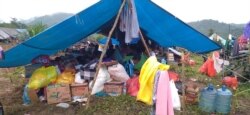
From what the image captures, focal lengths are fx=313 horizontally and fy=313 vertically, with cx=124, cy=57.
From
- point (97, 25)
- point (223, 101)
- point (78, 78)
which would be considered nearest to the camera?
point (223, 101)

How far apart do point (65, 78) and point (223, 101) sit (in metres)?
3.13

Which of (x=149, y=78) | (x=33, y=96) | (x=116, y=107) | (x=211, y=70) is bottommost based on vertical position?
(x=116, y=107)

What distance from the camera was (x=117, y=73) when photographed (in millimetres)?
6449

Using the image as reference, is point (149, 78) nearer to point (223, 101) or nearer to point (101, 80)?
point (223, 101)

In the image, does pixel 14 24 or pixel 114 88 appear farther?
pixel 14 24

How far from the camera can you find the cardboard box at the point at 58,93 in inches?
234

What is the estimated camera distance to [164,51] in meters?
9.61

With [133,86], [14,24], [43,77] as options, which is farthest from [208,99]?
[14,24]

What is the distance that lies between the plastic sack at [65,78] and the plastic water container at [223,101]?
2916 mm

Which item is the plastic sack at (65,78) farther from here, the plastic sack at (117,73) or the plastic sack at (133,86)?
the plastic sack at (133,86)

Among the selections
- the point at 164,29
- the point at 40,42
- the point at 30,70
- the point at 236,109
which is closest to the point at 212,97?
the point at 236,109

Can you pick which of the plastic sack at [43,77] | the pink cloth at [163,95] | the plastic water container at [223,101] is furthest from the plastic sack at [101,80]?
the pink cloth at [163,95]

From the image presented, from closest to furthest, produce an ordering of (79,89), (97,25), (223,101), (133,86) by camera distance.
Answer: (223,101) < (79,89) < (133,86) < (97,25)

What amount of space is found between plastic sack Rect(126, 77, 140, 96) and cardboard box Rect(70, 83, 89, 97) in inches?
33.8
